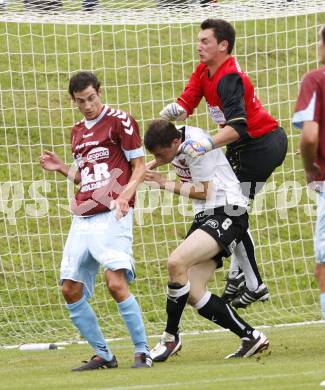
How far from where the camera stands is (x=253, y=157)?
31.1 ft

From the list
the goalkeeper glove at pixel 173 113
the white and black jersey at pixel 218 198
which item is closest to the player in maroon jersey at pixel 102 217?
the white and black jersey at pixel 218 198

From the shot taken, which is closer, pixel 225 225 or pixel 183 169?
pixel 225 225

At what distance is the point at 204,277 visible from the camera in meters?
8.70

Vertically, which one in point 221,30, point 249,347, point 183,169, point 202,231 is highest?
point 221,30

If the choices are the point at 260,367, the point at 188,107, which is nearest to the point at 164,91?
the point at 188,107

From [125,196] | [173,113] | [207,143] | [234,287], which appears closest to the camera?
[125,196]

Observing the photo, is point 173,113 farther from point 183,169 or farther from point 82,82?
point 82,82

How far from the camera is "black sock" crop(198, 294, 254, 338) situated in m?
8.50

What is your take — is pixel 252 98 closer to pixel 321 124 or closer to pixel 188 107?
pixel 188 107

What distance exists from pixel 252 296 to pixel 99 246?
2123 mm

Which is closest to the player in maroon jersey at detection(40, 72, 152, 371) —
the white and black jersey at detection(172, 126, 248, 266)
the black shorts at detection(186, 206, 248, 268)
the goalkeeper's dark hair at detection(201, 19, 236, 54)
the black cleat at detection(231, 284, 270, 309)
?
the white and black jersey at detection(172, 126, 248, 266)

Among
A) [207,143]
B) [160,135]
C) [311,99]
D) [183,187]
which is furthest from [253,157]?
[311,99]

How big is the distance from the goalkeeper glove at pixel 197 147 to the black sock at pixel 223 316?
114cm

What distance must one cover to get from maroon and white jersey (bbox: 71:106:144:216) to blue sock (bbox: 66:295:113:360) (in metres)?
0.69
